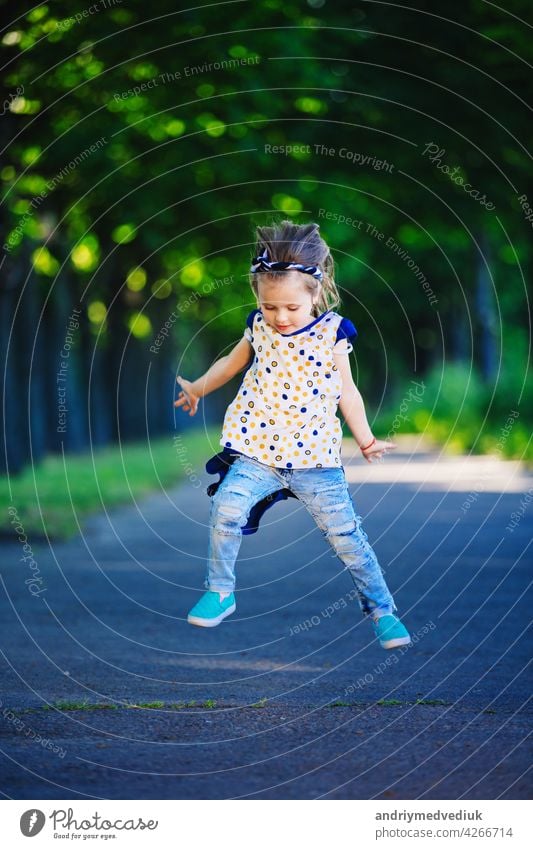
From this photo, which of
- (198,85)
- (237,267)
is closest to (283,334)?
(198,85)

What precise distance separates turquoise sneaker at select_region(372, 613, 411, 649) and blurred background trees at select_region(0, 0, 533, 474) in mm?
4237

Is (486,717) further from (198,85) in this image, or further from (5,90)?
(198,85)

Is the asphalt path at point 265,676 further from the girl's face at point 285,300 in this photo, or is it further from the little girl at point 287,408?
the girl's face at point 285,300

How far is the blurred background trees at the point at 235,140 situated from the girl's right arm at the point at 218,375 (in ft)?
12.4

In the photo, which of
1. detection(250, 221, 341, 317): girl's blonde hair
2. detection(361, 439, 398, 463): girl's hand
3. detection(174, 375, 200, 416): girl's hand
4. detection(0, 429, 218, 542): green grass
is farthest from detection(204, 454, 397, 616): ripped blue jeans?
detection(0, 429, 218, 542): green grass

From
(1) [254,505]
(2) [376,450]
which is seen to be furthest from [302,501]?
(2) [376,450]

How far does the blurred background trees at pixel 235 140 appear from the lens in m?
15.2

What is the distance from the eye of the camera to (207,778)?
4379 mm

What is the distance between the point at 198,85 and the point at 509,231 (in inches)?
360

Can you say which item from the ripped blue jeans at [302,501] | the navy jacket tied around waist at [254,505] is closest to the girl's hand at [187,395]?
the navy jacket tied around waist at [254,505]

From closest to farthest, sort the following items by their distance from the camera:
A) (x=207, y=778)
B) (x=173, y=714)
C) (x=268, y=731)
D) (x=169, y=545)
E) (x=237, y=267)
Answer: (x=207, y=778), (x=268, y=731), (x=173, y=714), (x=169, y=545), (x=237, y=267)

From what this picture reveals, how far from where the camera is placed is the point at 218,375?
5.48m

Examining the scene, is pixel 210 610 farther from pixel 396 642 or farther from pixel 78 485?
pixel 78 485

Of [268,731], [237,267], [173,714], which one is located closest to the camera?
[268,731]
